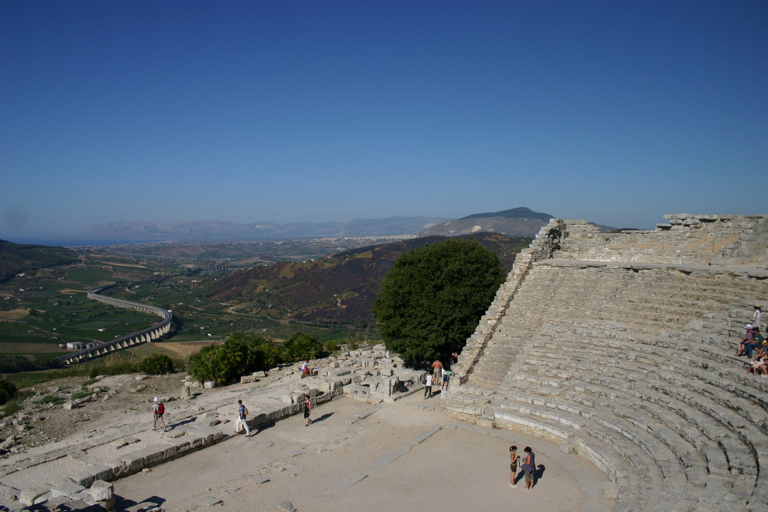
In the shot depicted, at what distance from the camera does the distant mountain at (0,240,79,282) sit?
405 ft

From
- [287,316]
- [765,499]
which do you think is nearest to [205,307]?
[287,316]

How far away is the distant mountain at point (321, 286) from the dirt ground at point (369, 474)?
61.0m

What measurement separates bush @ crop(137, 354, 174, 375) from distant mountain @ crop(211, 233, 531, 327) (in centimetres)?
5126

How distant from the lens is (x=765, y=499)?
750 cm

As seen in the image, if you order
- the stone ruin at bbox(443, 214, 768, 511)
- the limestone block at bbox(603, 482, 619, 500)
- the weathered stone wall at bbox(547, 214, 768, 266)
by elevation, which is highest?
the weathered stone wall at bbox(547, 214, 768, 266)

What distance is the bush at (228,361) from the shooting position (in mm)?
22016

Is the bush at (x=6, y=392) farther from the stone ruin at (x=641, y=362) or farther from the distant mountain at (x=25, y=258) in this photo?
the distant mountain at (x=25, y=258)

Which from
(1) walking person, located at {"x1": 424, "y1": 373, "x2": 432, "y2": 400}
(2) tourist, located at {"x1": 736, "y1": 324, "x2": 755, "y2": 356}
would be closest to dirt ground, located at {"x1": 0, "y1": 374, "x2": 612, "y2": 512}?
(1) walking person, located at {"x1": 424, "y1": 373, "x2": 432, "y2": 400}

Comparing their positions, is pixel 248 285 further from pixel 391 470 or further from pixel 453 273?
pixel 391 470

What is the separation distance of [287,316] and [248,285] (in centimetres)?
3036

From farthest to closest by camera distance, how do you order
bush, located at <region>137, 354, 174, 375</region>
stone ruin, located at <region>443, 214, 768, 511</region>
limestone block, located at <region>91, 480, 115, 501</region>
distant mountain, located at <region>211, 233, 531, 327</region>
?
distant mountain, located at <region>211, 233, 531, 327</region> → bush, located at <region>137, 354, 174, 375</region> → stone ruin, located at <region>443, 214, 768, 511</region> → limestone block, located at <region>91, 480, 115, 501</region>

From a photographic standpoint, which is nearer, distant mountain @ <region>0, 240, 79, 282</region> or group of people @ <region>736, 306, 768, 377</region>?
group of people @ <region>736, 306, 768, 377</region>

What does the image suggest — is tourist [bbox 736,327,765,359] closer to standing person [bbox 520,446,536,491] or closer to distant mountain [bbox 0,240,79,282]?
standing person [bbox 520,446,536,491]

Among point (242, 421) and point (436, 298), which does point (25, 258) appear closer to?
point (436, 298)
